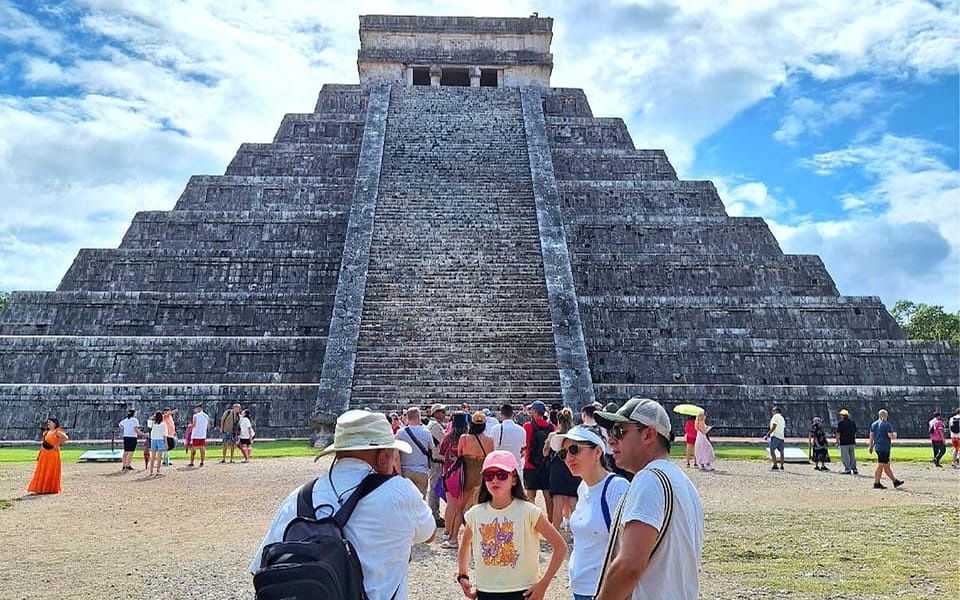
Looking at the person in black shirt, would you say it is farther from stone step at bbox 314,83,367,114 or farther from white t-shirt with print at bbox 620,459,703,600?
stone step at bbox 314,83,367,114

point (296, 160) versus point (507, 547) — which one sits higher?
point (296, 160)

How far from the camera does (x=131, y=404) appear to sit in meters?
16.7

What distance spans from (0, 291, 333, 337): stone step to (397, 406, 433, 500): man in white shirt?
12.0 meters

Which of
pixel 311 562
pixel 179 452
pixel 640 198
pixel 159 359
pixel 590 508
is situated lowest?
pixel 179 452

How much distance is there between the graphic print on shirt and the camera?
12.8ft

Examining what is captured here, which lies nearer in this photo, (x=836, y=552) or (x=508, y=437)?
(x=836, y=552)

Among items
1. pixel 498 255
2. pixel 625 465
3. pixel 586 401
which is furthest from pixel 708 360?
pixel 625 465

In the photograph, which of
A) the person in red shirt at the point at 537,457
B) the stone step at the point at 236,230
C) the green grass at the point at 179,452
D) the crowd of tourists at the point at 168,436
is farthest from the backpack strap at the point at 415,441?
the stone step at the point at 236,230

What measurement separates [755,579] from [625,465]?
3.69m

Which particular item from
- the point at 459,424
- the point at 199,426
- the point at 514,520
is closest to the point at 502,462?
the point at 514,520

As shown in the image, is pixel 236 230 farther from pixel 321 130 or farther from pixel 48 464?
pixel 48 464

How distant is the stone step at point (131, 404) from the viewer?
16625 millimetres

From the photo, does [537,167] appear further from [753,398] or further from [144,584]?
[144,584]

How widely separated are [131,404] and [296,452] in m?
4.30
